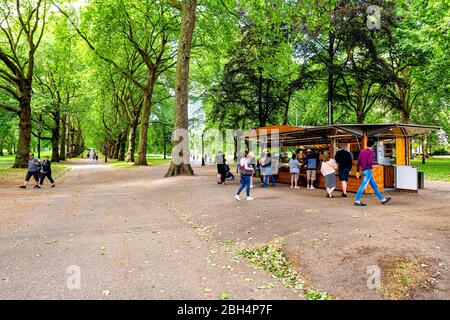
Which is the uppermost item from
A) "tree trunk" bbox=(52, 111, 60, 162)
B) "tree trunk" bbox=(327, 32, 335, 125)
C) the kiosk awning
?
"tree trunk" bbox=(327, 32, 335, 125)

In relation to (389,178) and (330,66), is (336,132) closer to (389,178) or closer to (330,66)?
(389,178)

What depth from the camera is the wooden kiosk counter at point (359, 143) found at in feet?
45.2

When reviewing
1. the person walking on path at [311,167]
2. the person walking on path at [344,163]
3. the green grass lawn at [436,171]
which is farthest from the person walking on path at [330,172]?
the green grass lawn at [436,171]

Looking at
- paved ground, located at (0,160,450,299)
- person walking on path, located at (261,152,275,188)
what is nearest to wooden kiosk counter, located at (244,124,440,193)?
person walking on path, located at (261,152,275,188)

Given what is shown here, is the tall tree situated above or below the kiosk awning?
above

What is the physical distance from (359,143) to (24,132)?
85.4ft

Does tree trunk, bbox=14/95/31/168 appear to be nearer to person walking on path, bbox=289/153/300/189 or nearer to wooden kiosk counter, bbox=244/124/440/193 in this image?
wooden kiosk counter, bbox=244/124/440/193

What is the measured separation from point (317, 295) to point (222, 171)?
1318 cm

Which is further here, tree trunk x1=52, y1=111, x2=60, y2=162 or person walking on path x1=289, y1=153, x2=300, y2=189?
tree trunk x1=52, y1=111, x2=60, y2=162

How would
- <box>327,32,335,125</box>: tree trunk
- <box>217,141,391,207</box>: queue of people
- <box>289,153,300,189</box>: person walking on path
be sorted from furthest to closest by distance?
1. <box>327,32,335,125</box>: tree trunk
2. <box>289,153,300,189</box>: person walking on path
3. <box>217,141,391,207</box>: queue of people

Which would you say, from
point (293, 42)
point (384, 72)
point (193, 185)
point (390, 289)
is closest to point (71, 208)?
point (193, 185)

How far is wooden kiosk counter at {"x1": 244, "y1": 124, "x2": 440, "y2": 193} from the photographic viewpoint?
45.2 feet

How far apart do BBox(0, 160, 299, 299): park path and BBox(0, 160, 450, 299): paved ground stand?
2cm

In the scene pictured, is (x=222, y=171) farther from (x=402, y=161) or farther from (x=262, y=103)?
(x=262, y=103)
